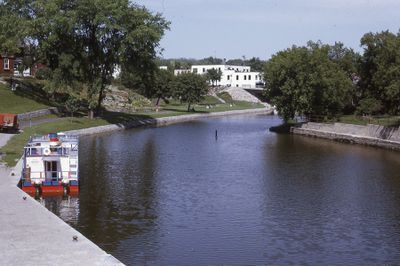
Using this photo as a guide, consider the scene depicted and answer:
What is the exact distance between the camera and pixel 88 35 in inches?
3455

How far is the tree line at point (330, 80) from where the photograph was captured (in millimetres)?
89062

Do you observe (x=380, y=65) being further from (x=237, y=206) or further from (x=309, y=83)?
(x=237, y=206)

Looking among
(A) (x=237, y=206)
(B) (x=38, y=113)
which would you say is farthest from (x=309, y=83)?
(A) (x=237, y=206)

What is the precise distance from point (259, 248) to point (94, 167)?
26.0 metres

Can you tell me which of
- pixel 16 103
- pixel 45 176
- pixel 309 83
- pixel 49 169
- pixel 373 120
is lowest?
pixel 45 176

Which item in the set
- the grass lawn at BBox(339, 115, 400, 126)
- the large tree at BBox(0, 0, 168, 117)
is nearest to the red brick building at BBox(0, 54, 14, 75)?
the large tree at BBox(0, 0, 168, 117)

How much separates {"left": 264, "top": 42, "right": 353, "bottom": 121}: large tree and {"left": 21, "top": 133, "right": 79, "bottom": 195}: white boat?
55817mm

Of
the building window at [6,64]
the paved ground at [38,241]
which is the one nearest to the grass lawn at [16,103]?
the building window at [6,64]

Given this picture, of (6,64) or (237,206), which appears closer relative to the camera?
(237,206)

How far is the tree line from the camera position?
89.1 meters

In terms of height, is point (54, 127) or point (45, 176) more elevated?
point (54, 127)

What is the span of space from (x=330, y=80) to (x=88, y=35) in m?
36.1

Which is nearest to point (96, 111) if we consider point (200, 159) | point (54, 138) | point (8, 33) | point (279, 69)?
point (8, 33)

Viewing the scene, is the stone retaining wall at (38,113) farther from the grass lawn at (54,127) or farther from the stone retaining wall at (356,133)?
the stone retaining wall at (356,133)
